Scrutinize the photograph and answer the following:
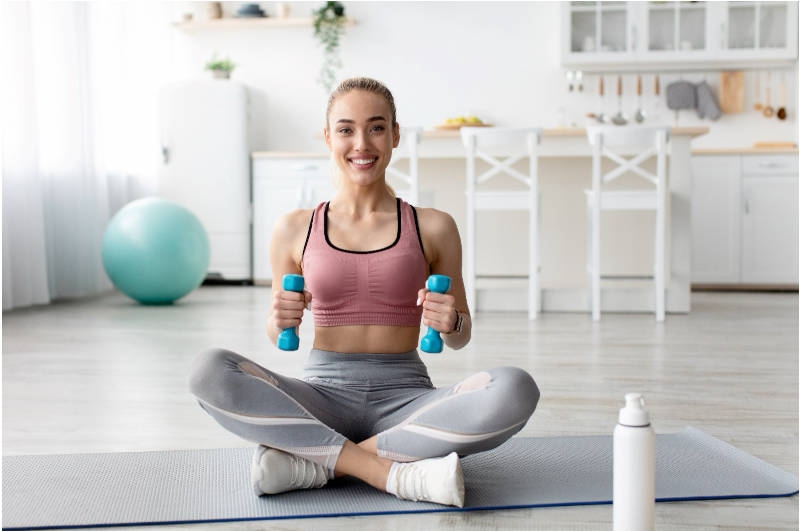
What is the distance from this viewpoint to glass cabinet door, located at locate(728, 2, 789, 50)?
6105mm

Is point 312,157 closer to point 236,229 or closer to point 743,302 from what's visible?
point 236,229

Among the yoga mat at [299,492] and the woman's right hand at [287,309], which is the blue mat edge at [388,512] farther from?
the woman's right hand at [287,309]

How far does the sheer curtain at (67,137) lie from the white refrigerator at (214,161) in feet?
0.72

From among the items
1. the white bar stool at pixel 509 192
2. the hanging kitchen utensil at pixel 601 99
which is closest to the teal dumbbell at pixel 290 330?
the white bar stool at pixel 509 192

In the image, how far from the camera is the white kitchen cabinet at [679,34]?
20.0ft

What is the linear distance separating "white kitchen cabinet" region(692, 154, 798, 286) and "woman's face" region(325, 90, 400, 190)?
4438 millimetres

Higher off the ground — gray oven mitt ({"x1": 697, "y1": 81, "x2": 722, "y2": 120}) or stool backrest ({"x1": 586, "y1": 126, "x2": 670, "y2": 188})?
gray oven mitt ({"x1": 697, "y1": 81, "x2": 722, "y2": 120})

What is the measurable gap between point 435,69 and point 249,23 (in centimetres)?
134

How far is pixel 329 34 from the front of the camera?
658cm

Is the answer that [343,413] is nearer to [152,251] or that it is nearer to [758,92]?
[152,251]

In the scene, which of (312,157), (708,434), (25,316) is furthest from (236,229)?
(708,434)

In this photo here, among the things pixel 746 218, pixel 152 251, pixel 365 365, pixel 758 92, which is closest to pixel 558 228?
pixel 746 218

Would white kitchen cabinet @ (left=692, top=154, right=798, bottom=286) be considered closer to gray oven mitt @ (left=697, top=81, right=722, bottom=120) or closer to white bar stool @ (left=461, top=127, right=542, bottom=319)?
gray oven mitt @ (left=697, top=81, right=722, bottom=120)

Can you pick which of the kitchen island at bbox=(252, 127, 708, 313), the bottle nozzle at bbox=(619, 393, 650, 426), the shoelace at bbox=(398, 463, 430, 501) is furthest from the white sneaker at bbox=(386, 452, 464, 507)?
the kitchen island at bbox=(252, 127, 708, 313)
